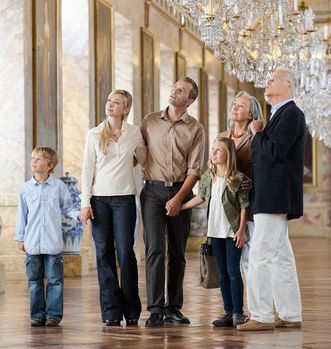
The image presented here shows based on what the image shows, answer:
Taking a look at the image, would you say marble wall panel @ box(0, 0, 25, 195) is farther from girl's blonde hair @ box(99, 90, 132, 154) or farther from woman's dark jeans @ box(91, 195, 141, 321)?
woman's dark jeans @ box(91, 195, 141, 321)

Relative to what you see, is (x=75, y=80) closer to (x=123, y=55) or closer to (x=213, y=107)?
(x=123, y=55)

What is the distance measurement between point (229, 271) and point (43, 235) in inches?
55.9

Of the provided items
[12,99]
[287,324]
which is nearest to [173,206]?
[287,324]

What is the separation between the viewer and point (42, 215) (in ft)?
25.5

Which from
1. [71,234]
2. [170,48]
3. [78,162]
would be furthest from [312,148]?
[71,234]

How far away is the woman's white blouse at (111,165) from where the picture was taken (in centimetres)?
749

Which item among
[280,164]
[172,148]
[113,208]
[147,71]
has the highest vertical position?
[147,71]

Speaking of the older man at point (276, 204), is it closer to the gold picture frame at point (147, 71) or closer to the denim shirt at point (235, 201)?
the denim shirt at point (235, 201)

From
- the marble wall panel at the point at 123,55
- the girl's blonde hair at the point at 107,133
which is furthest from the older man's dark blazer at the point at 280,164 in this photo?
the marble wall panel at the point at 123,55

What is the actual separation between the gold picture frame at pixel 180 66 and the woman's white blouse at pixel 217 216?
13705 mm

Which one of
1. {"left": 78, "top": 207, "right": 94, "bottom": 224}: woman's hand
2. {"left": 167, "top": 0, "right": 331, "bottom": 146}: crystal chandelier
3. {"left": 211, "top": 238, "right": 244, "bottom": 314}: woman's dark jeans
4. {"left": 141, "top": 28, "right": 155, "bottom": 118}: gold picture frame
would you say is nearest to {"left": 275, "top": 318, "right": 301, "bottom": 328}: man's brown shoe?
{"left": 211, "top": 238, "right": 244, "bottom": 314}: woman's dark jeans

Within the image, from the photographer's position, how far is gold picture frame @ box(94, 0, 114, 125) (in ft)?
51.6

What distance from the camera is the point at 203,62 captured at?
78.8 ft

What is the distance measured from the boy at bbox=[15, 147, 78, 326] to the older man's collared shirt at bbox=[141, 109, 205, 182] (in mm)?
719
